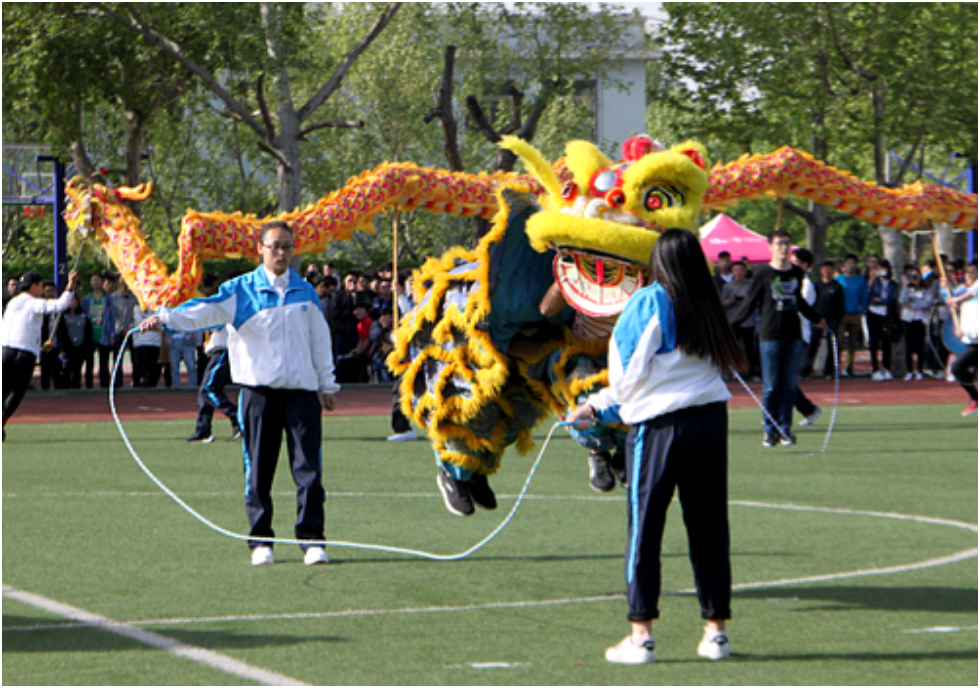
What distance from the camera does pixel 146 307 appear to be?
11445mm

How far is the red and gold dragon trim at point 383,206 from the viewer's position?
11273 millimetres

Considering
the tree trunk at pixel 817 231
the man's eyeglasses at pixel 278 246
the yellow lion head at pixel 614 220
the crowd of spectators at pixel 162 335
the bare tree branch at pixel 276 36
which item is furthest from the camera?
the tree trunk at pixel 817 231

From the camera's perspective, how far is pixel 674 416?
5.58m

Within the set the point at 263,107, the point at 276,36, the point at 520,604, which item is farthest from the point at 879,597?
the point at 263,107

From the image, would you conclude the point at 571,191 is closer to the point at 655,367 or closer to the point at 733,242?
the point at 655,367

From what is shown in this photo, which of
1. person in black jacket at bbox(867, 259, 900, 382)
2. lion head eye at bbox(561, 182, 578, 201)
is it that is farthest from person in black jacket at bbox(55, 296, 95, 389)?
lion head eye at bbox(561, 182, 578, 201)

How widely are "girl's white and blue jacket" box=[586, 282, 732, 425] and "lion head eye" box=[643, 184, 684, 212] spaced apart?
1.46 meters

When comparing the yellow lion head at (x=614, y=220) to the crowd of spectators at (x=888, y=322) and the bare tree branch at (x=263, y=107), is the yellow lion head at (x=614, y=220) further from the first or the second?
the bare tree branch at (x=263, y=107)

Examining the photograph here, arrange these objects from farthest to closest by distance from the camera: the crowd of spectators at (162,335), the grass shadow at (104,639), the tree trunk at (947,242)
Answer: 1. the tree trunk at (947,242)
2. the crowd of spectators at (162,335)
3. the grass shadow at (104,639)

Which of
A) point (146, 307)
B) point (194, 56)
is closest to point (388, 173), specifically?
point (146, 307)

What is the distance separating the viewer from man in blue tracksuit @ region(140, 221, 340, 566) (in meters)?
7.85

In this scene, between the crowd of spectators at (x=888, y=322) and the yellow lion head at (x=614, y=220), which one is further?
the crowd of spectators at (x=888, y=322)

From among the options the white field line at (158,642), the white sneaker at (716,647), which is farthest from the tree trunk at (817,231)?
the white sneaker at (716,647)

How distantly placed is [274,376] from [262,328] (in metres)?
0.28
